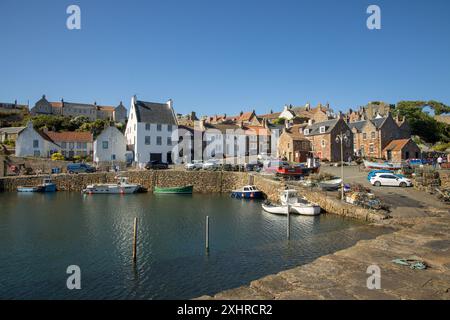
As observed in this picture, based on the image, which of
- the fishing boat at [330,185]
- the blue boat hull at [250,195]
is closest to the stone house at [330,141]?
the blue boat hull at [250,195]

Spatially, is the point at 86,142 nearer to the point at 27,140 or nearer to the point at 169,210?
the point at 27,140

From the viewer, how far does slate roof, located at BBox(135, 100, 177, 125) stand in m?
60.3

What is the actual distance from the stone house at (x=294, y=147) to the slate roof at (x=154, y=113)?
22.5 meters

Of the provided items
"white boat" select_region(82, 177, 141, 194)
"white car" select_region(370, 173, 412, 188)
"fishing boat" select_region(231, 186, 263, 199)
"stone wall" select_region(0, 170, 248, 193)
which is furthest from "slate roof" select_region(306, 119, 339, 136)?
"white boat" select_region(82, 177, 141, 194)

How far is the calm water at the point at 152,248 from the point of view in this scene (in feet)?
45.6

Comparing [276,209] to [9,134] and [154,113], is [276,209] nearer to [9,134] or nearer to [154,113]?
[154,113]

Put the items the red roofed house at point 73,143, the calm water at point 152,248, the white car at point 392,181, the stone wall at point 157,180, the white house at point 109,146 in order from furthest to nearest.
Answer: the red roofed house at point 73,143, the white house at point 109,146, the stone wall at point 157,180, the white car at point 392,181, the calm water at point 152,248

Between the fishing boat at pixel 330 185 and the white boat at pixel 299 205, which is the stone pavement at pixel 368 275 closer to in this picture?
the white boat at pixel 299 205

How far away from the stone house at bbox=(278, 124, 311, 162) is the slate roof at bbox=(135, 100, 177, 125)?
73.8 ft

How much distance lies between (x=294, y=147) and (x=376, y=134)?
52.5 ft

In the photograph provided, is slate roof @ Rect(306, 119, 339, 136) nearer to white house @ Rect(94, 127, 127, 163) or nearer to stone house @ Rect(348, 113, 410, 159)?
stone house @ Rect(348, 113, 410, 159)

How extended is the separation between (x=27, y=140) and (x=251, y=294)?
2489 inches

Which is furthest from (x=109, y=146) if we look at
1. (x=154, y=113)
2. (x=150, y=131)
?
(x=154, y=113)

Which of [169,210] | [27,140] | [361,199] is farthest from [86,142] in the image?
[361,199]
